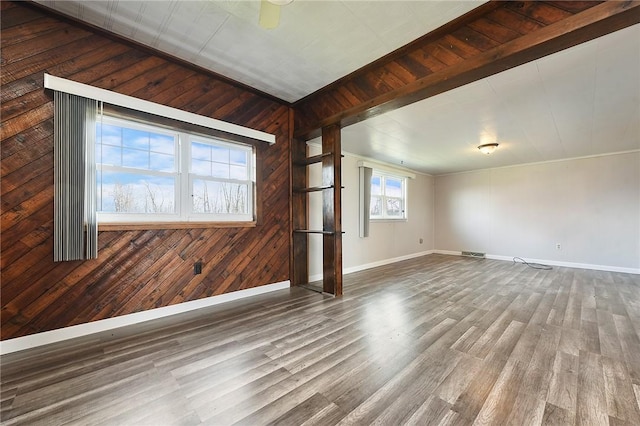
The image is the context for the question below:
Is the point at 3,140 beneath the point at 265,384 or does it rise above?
above

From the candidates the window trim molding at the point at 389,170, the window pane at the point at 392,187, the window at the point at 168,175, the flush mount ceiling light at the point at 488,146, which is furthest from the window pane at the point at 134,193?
the flush mount ceiling light at the point at 488,146

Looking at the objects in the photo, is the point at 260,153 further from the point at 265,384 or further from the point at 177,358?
the point at 265,384

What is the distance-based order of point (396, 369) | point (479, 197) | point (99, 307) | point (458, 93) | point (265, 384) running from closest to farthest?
point (265, 384)
point (396, 369)
point (99, 307)
point (458, 93)
point (479, 197)

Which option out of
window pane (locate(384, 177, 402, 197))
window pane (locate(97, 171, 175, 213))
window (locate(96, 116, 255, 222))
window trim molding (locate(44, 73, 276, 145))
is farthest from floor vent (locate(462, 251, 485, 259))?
window pane (locate(97, 171, 175, 213))

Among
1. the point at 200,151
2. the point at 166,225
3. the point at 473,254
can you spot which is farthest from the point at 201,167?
Answer: the point at 473,254

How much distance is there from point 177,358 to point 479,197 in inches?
305

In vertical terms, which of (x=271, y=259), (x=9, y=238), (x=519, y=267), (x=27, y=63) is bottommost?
(x=519, y=267)

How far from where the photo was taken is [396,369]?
1.77 m

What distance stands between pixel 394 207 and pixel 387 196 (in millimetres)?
437

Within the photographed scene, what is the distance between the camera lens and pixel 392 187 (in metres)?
6.72

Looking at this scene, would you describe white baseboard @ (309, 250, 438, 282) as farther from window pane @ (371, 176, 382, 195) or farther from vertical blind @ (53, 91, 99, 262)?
vertical blind @ (53, 91, 99, 262)

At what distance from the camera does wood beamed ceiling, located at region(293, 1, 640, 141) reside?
5.29 feet

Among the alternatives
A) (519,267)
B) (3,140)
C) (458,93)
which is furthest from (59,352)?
(519,267)

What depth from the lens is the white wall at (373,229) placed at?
454cm
